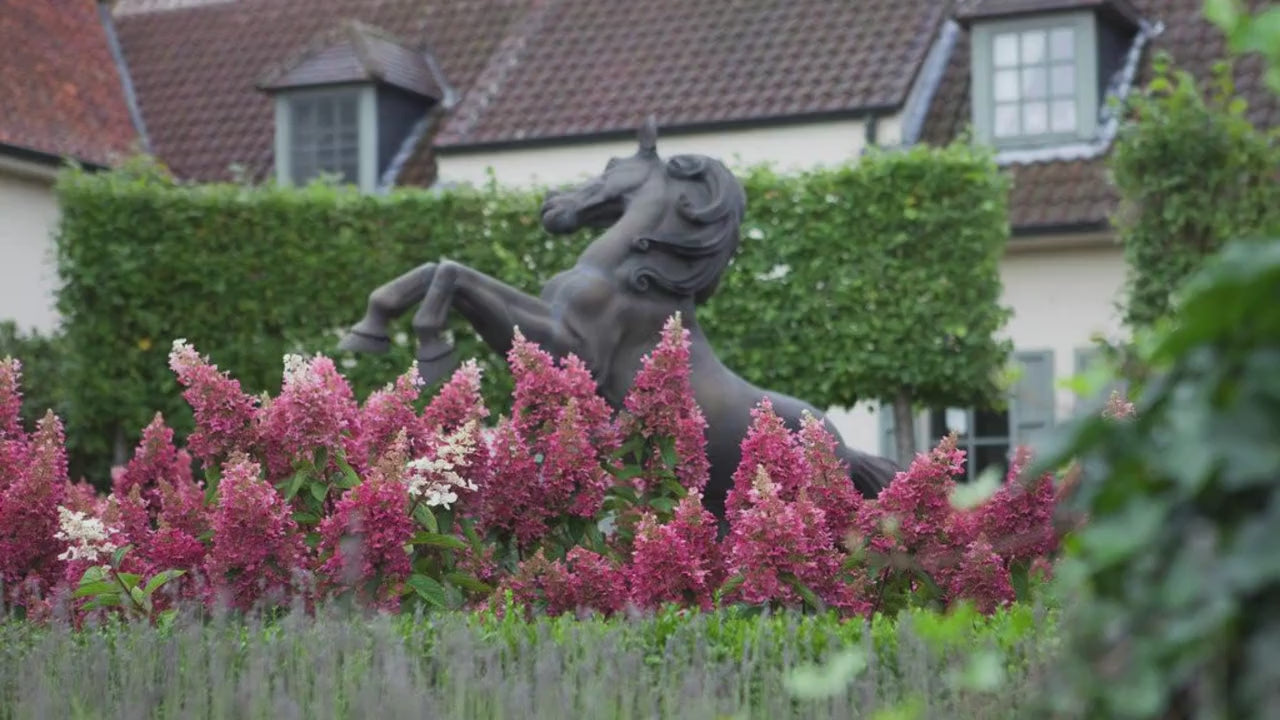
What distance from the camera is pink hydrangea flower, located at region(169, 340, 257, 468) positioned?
5566 mm

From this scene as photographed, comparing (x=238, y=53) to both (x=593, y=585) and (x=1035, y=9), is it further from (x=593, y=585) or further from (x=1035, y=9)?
(x=593, y=585)

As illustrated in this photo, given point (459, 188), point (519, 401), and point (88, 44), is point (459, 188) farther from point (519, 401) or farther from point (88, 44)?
point (519, 401)

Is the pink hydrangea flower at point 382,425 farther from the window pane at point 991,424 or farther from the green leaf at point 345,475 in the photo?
the window pane at point 991,424

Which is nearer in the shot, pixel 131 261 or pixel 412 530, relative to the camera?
pixel 412 530

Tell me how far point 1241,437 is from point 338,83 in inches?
829

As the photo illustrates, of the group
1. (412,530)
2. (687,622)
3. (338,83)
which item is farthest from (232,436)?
(338,83)

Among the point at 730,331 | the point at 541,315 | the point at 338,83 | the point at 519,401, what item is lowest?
the point at 519,401

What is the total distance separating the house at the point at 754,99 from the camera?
19.3m

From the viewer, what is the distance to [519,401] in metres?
5.87

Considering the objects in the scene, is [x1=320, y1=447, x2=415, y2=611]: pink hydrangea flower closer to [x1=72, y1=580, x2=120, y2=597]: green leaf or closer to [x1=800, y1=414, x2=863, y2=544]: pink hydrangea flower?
[x1=72, y1=580, x2=120, y2=597]: green leaf

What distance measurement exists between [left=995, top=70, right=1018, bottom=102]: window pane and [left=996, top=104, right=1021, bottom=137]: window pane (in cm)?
9

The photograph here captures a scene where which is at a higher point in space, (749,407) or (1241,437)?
(749,407)

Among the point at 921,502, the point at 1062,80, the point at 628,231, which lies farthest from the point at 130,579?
the point at 1062,80

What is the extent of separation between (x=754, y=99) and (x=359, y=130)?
4765mm
